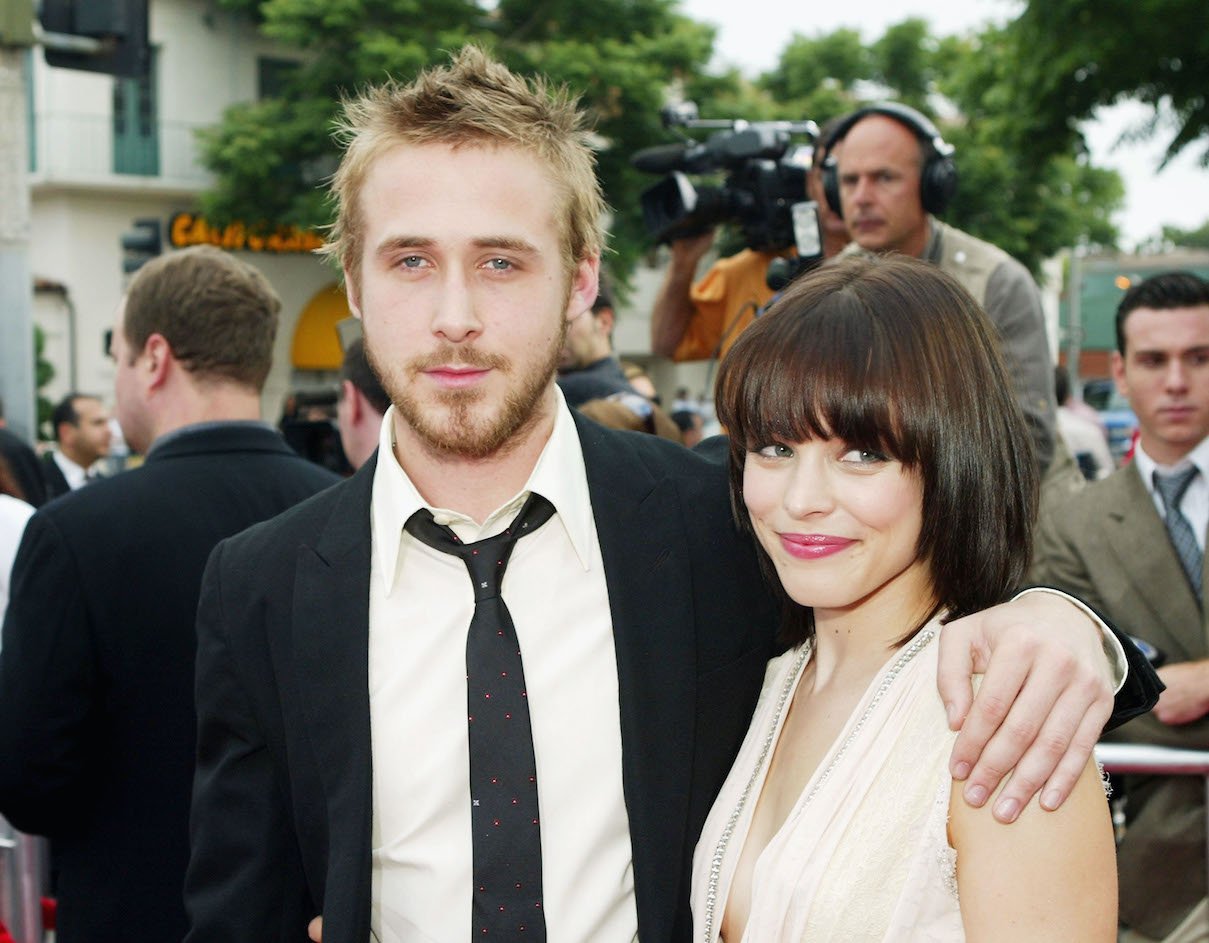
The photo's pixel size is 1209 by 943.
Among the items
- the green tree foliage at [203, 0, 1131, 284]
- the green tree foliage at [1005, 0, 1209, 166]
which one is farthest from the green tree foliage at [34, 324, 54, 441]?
the green tree foliage at [1005, 0, 1209, 166]

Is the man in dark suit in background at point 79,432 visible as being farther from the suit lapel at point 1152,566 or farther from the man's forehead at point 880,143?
the suit lapel at point 1152,566

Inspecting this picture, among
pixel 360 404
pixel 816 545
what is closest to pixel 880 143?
pixel 360 404

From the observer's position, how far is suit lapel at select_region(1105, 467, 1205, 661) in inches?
131

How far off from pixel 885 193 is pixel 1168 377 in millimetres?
969

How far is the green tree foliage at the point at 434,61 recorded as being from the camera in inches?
A: 834

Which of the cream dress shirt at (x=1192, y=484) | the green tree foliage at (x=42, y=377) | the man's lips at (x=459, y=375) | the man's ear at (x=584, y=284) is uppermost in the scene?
Answer: the man's ear at (x=584, y=284)

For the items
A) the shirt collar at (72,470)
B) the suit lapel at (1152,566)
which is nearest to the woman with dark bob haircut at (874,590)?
the suit lapel at (1152,566)

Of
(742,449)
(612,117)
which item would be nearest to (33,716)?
(742,449)

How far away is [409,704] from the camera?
201 cm

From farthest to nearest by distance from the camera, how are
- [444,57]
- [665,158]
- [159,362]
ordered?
[444,57] < [665,158] < [159,362]

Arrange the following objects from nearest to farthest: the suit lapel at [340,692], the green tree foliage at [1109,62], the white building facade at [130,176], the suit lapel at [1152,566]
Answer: the suit lapel at [340,692] < the suit lapel at [1152,566] < the green tree foliage at [1109,62] < the white building facade at [130,176]

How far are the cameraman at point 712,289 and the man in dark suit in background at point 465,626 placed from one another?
1.73m

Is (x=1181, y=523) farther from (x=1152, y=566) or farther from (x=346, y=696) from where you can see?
(x=346, y=696)

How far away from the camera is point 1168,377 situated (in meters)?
3.69
